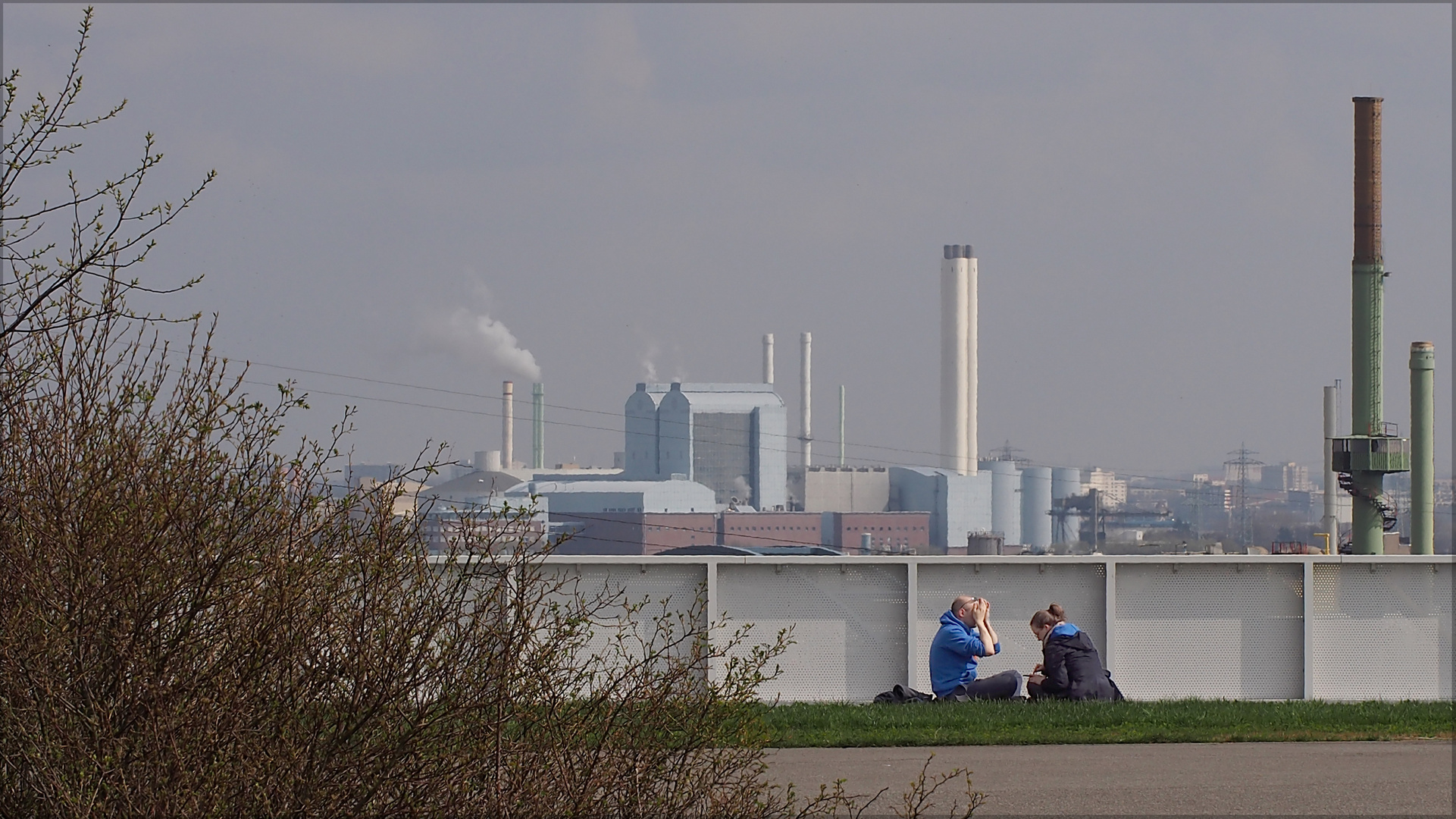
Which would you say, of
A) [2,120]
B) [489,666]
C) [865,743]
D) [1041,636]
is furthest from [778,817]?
[1041,636]

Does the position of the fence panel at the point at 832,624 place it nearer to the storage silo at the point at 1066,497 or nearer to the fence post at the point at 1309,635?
the fence post at the point at 1309,635

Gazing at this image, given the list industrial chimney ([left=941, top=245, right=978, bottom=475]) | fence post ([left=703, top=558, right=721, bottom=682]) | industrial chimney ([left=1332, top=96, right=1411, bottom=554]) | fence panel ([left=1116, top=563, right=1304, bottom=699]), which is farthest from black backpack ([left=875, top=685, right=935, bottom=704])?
industrial chimney ([left=941, top=245, right=978, bottom=475])

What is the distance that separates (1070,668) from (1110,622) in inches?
71.4

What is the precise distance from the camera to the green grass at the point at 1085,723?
9.62 metres

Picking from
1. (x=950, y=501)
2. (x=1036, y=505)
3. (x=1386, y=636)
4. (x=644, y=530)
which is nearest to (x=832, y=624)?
(x=1386, y=636)

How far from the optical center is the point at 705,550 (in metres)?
85.7

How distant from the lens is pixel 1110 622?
42.7 feet

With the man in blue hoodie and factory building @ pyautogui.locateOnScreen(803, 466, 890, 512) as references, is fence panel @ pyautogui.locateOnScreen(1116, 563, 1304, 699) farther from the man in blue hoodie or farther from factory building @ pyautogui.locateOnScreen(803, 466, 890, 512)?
factory building @ pyautogui.locateOnScreen(803, 466, 890, 512)

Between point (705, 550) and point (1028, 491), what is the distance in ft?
163

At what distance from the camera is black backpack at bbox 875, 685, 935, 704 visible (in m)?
11.9

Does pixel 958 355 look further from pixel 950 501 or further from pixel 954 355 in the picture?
pixel 950 501

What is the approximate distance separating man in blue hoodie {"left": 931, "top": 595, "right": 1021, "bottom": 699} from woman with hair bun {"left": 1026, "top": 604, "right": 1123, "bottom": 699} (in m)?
0.19

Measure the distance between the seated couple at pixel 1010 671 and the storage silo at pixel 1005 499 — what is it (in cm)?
11046

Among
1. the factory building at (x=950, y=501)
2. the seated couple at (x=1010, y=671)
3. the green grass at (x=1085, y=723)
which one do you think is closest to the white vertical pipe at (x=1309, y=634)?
the green grass at (x=1085, y=723)
